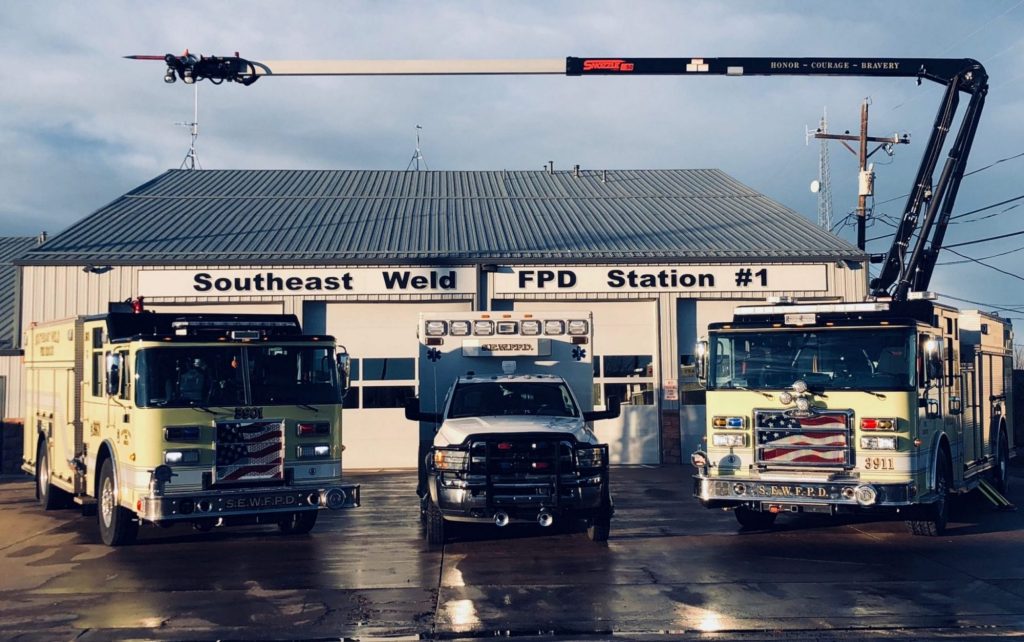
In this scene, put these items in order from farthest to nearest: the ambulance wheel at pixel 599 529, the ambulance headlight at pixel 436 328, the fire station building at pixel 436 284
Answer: the fire station building at pixel 436 284
the ambulance headlight at pixel 436 328
the ambulance wheel at pixel 599 529

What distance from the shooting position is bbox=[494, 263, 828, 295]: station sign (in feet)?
79.2

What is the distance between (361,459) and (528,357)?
9.84m

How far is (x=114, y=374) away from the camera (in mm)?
12219

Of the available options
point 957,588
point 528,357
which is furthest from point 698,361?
point 957,588

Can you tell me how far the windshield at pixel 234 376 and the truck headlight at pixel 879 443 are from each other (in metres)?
6.48

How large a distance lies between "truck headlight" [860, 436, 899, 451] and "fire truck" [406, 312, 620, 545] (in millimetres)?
3097

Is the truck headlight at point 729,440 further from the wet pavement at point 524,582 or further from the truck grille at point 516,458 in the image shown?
the truck grille at point 516,458

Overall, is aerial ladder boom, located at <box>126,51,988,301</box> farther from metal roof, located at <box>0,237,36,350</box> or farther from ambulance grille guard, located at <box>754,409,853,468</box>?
metal roof, located at <box>0,237,36,350</box>

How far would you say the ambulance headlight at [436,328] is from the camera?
49.1 feet

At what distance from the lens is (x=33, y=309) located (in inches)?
923

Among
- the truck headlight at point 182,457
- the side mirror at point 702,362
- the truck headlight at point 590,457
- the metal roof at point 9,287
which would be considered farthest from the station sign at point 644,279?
the truck headlight at point 182,457

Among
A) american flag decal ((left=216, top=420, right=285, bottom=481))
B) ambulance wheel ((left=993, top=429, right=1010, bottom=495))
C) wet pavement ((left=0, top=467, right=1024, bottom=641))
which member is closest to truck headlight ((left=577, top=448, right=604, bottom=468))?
wet pavement ((left=0, top=467, right=1024, bottom=641))

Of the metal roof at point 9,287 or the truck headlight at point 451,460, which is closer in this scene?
the truck headlight at point 451,460

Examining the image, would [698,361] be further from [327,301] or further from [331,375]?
[327,301]
